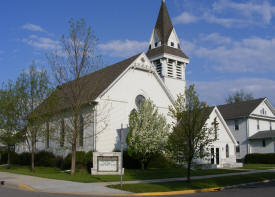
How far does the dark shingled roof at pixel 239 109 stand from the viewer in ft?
150

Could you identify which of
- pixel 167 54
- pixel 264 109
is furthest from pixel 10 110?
pixel 264 109

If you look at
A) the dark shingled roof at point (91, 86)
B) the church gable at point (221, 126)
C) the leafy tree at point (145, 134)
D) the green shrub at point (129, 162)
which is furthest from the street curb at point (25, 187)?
the church gable at point (221, 126)

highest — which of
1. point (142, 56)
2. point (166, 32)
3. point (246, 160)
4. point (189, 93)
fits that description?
point (166, 32)

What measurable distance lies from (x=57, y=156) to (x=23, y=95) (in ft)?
25.6

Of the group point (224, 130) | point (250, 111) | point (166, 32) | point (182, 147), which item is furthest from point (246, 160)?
point (182, 147)

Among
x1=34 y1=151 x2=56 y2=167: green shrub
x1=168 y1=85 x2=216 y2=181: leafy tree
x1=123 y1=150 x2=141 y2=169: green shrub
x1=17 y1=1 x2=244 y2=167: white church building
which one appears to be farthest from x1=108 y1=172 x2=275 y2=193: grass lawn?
x1=34 y1=151 x2=56 y2=167: green shrub

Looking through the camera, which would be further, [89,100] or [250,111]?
[250,111]

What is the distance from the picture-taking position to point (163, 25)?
4466 centimetres

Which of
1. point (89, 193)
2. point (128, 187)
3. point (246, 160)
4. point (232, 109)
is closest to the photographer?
point (89, 193)

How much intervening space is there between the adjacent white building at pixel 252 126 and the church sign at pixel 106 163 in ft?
88.3

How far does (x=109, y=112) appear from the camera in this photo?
93.1 feet

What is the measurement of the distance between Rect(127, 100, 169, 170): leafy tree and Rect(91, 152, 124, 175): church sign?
2993 mm

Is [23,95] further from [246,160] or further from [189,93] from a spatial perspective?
[246,160]

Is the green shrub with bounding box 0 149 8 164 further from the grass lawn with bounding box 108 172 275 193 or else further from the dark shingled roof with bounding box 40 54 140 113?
the grass lawn with bounding box 108 172 275 193
